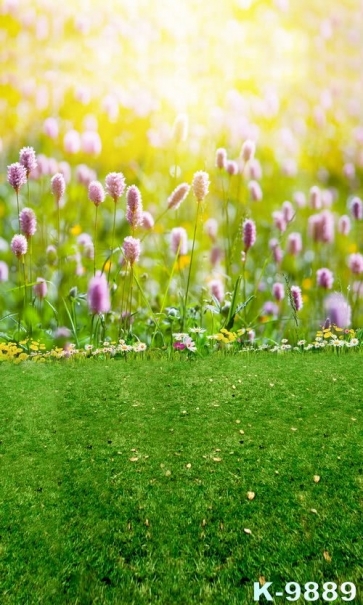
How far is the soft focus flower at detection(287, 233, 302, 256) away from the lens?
4086mm

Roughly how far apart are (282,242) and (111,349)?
4.61ft

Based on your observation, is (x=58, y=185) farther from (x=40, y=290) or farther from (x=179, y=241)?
(x=179, y=241)

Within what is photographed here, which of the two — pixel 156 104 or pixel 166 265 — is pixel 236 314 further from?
pixel 156 104

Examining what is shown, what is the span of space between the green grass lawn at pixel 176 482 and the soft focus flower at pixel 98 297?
1.21 feet

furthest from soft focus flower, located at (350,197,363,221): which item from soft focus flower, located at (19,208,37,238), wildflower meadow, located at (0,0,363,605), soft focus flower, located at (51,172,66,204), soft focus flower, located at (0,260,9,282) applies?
soft focus flower, located at (0,260,9,282)

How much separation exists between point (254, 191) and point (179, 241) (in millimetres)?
798

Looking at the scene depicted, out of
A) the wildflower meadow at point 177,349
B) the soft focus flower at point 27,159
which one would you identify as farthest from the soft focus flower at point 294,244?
the soft focus flower at point 27,159

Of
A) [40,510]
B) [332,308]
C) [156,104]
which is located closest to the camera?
[40,510]

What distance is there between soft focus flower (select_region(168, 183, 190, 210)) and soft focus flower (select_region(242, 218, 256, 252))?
471mm

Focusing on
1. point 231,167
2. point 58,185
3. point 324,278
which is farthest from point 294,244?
point 58,185

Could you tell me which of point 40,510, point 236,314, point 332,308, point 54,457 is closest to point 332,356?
point 332,308

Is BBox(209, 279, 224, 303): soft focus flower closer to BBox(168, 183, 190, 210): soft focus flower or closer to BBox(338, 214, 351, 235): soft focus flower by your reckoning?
BBox(168, 183, 190, 210): soft focus flower

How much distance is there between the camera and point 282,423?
292cm

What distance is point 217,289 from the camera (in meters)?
3.98
